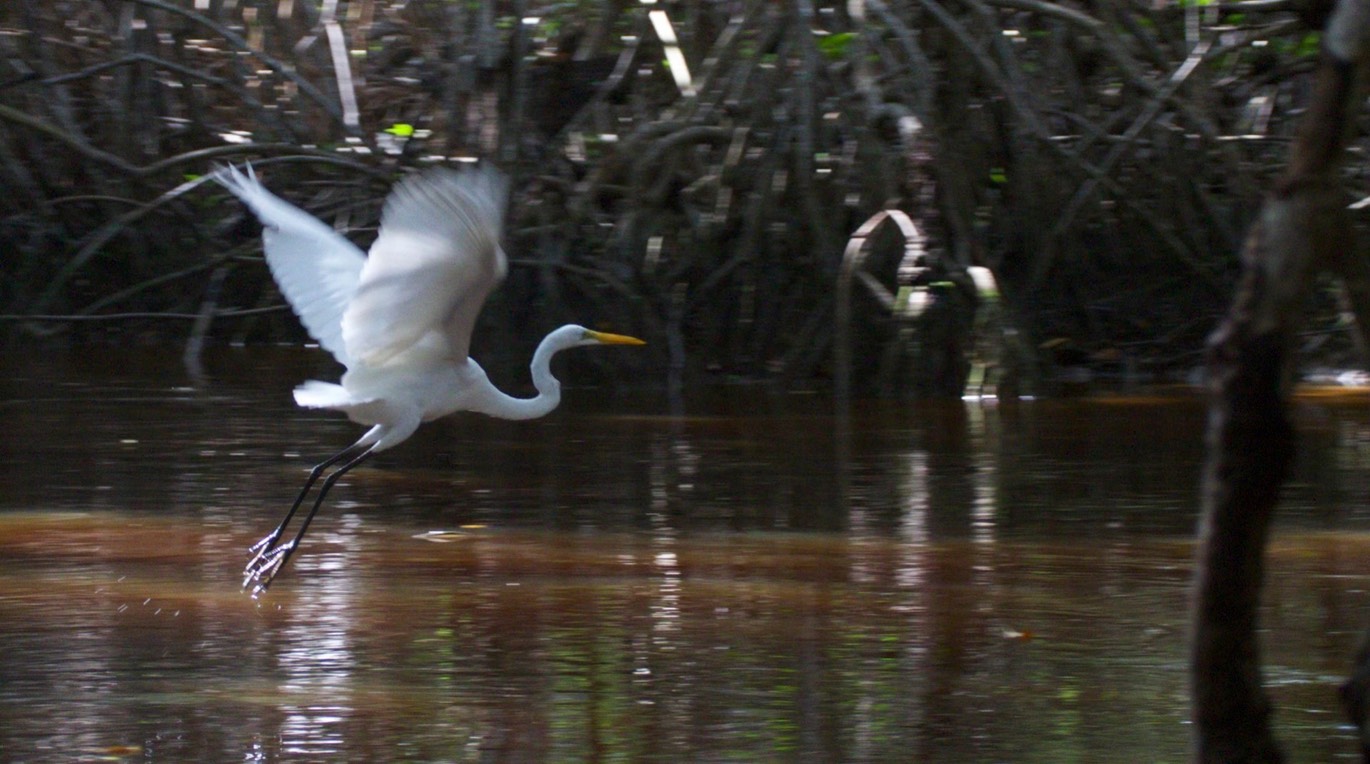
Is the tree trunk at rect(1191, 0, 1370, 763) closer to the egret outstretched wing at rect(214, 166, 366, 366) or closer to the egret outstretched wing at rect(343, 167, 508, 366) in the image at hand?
the egret outstretched wing at rect(343, 167, 508, 366)

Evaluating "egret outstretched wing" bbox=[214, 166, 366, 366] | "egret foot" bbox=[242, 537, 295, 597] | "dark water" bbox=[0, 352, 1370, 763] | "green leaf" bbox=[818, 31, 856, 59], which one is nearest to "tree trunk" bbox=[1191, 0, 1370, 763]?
"dark water" bbox=[0, 352, 1370, 763]

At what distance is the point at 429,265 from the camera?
13.8ft

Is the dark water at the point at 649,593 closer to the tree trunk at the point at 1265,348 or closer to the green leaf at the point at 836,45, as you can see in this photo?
the tree trunk at the point at 1265,348

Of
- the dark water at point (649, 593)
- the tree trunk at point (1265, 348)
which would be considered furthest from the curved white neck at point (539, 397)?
the tree trunk at point (1265, 348)

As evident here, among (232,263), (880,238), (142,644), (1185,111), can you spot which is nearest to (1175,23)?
(1185,111)

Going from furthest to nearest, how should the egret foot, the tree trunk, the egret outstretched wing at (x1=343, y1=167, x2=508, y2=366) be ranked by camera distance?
the egret foot, the egret outstretched wing at (x1=343, y1=167, x2=508, y2=366), the tree trunk

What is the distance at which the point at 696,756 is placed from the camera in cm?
280

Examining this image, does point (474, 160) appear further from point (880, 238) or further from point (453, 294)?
point (453, 294)

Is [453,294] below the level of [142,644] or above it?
above

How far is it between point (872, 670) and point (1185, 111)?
17.2 ft

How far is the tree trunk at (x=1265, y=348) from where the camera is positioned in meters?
2.10

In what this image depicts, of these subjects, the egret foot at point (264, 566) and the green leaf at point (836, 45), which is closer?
the egret foot at point (264, 566)

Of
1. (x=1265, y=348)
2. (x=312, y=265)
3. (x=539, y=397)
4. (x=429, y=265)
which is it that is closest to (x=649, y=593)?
(x=429, y=265)

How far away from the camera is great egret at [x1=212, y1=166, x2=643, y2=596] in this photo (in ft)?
13.2
